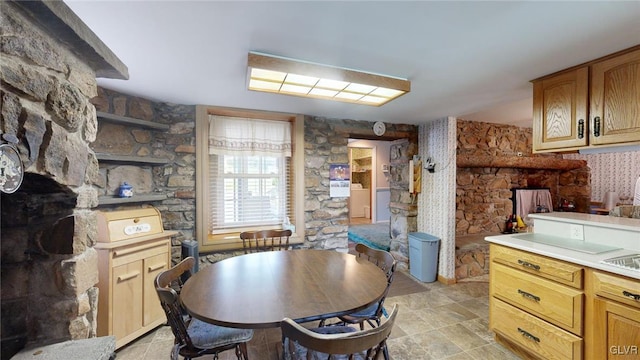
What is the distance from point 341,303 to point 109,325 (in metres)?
1.93

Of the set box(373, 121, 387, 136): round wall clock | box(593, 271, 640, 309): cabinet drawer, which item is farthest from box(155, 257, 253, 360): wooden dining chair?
box(373, 121, 387, 136): round wall clock

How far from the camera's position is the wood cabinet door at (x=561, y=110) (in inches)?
72.7

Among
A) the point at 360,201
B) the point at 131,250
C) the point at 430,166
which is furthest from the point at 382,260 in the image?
the point at 360,201

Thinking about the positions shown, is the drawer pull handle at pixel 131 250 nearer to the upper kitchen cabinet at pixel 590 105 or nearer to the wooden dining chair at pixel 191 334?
the wooden dining chair at pixel 191 334

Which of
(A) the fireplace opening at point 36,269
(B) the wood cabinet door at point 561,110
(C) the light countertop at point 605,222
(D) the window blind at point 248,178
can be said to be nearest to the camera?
(A) the fireplace opening at point 36,269

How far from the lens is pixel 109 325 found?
1.95 m

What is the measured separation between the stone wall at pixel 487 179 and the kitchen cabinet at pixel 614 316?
2525 mm

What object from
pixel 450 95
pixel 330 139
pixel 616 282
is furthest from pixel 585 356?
pixel 330 139

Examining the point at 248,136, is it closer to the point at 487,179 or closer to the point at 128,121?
the point at 128,121

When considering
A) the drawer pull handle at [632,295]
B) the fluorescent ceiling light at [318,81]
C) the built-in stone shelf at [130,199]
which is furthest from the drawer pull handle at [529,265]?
the built-in stone shelf at [130,199]

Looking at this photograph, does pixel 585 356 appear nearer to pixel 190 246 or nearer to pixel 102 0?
pixel 190 246

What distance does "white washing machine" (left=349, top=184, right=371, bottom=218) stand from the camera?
7.71m

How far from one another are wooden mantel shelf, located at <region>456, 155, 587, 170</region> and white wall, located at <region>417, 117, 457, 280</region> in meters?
0.31

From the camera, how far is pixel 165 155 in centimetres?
273
